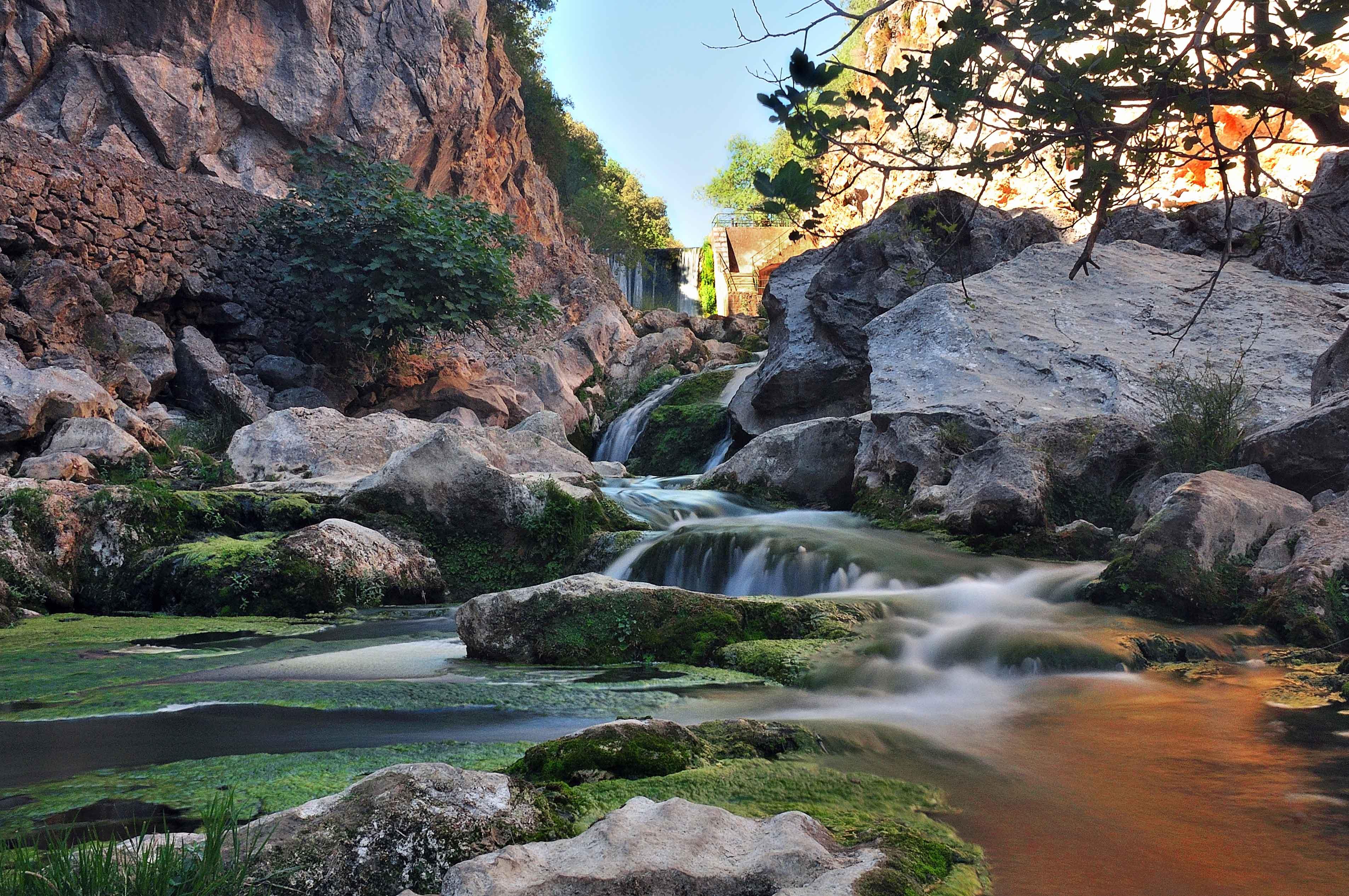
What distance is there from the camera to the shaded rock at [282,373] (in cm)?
1466

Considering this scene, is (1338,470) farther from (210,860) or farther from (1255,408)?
(210,860)

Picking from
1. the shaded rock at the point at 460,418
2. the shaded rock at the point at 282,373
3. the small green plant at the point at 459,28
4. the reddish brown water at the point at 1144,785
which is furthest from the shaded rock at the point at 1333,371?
the small green plant at the point at 459,28

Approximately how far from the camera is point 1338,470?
20.8ft

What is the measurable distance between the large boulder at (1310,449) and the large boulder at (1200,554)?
0.51m

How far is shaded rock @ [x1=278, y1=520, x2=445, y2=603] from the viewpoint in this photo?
6.90m

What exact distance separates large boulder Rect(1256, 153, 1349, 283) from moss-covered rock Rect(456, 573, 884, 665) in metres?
9.06

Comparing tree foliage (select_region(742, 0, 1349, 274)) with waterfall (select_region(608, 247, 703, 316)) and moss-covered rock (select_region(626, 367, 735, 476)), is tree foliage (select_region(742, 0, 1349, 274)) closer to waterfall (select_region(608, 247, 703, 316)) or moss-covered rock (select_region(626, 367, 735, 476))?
moss-covered rock (select_region(626, 367, 735, 476))

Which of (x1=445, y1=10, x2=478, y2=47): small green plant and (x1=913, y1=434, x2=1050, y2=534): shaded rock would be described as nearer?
(x1=913, y1=434, x2=1050, y2=534): shaded rock

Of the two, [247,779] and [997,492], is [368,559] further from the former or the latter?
[997,492]

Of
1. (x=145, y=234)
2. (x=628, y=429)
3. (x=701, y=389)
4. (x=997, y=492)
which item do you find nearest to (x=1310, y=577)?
(x=997, y=492)

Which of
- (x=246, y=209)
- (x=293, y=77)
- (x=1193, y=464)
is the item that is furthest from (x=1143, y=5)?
(x=293, y=77)

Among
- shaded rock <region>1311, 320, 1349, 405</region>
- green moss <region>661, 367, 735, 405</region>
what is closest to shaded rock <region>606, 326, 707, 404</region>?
green moss <region>661, 367, 735, 405</region>

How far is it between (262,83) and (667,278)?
21.3 m

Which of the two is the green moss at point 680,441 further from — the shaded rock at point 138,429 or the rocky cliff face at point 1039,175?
the shaded rock at point 138,429
